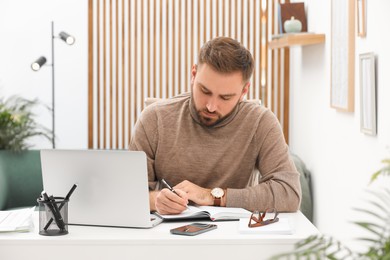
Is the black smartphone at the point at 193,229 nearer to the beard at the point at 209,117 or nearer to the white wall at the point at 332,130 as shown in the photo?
the beard at the point at 209,117

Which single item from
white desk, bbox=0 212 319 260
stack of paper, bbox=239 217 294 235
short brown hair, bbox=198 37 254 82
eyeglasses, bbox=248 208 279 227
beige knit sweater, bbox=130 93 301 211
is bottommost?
white desk, bbox=0 212 319 260

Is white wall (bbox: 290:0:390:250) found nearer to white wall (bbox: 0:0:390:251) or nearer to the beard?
white wall (bbox: 0:0:390:251)

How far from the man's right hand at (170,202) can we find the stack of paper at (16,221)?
0.43 m

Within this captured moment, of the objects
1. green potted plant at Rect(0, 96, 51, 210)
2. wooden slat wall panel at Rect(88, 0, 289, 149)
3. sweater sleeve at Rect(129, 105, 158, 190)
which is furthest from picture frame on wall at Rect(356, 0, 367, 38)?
green potted plant at Rect(0, 96, 51, 210)

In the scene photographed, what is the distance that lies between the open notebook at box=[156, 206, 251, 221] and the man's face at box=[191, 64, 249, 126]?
41 cm

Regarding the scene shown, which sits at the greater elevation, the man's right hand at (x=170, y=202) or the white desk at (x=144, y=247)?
the man's right hand at (x=170, y=202)

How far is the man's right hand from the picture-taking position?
245 centimetres

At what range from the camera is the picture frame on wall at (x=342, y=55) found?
12.4 feet

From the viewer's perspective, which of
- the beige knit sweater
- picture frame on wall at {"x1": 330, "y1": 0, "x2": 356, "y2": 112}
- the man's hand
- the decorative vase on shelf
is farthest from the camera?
the decorative vase on shelf

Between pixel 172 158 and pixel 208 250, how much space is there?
73cm

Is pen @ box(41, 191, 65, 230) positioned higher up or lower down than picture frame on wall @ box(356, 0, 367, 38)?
lower down

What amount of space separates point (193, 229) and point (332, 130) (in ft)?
7.34

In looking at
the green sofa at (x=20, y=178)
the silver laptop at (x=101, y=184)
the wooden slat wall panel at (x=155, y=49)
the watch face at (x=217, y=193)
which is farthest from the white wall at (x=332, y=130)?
the green sofa at (x=20, y=178)

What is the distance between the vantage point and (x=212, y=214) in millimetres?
2461
